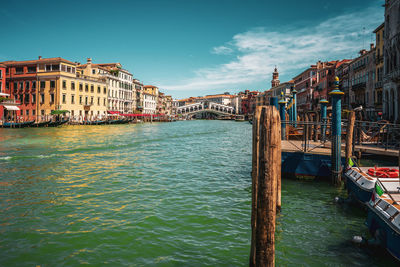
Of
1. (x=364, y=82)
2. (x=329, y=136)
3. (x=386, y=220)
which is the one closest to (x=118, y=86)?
(x=364, y=82)

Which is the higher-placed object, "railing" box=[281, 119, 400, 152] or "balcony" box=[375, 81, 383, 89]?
"balcony" box=[375, 81, 383, 89]

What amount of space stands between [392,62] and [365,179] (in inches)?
660

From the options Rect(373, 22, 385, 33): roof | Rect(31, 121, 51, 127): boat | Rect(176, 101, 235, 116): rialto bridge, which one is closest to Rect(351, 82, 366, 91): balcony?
Rect(373, 22, 385, 33): roof

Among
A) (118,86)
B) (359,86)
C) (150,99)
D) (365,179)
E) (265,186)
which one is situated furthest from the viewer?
(150,99)

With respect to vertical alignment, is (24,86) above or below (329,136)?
above

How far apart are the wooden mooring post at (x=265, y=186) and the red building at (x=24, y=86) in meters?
45.2

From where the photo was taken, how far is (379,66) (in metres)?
24.6

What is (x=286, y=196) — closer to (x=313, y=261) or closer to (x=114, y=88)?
(x=313, y=261)

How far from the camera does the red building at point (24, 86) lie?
4069cm

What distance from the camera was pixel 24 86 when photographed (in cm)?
4103

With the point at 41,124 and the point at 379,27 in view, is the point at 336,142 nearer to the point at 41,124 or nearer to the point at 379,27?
the point at 379,27

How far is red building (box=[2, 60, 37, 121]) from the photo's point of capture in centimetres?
4069

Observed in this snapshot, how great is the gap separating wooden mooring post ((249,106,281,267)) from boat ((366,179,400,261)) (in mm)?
2184

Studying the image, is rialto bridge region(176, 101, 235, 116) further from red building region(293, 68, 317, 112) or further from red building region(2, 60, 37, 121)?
red building region(2, 60, 37, 121)
